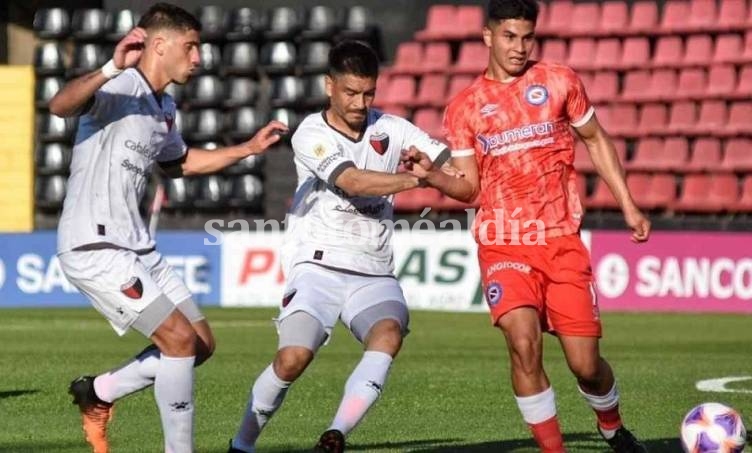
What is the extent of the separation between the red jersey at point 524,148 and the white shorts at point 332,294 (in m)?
0.58

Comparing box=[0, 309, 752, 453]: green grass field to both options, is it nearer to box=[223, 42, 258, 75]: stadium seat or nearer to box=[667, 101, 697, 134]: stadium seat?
box=[667, 101, 697, 134]: stadium seat

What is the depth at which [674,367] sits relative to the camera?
49.0 feet

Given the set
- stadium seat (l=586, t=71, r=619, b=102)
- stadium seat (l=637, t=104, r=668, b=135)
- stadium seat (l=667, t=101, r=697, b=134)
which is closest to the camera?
stadium seat (l=667, t=101, r=697, b=134)

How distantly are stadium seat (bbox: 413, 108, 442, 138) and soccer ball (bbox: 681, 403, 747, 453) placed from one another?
19.4 meters

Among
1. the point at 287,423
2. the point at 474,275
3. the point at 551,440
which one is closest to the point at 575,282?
the point at 551,440

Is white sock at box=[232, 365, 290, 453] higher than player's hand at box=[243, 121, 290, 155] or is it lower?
lower

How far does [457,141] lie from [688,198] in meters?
17.6

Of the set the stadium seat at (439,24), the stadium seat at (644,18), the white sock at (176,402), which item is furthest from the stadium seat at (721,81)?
the white sock at (176,402)

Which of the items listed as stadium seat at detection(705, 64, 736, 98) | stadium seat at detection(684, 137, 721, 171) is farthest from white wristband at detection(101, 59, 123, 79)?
stadium seat at detection(705, 64, 736, 98)

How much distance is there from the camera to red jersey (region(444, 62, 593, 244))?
8703 millimetres

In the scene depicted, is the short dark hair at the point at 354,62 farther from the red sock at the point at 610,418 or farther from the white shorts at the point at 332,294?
the red sock at the point at 610,418

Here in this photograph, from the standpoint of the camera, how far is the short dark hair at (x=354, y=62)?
→ 8609 millimetres

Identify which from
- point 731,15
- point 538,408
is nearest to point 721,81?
point 731,15

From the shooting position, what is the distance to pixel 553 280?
8.66 metres
